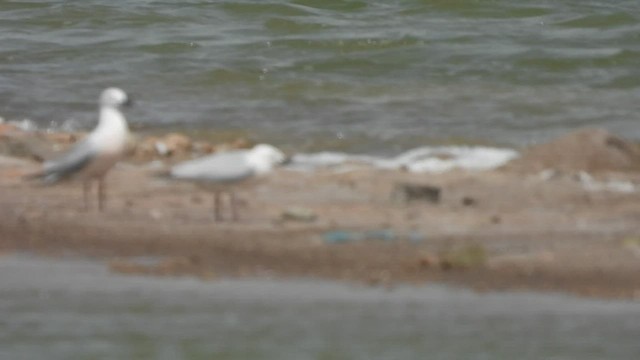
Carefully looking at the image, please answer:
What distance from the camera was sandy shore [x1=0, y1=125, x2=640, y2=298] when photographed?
29.4ft

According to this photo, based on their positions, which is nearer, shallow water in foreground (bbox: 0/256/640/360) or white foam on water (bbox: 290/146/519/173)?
shallow water in foreground (bbox: 0/256/640/360)

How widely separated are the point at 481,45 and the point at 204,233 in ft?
30.5

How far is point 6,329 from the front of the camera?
26.4ft

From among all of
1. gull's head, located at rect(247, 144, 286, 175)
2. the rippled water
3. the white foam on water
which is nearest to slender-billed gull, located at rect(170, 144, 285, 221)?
gull's head, located at rect(247, 144, 286, 175)

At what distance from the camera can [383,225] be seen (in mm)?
9898

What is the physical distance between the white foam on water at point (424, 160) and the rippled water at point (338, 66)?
0.69m

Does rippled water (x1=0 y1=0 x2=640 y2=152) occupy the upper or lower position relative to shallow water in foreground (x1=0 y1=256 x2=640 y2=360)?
lower

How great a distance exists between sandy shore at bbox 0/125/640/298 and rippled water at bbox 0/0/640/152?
99.0 inches

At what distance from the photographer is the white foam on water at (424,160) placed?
12242 millimetres

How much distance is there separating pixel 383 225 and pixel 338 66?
27.2 feet

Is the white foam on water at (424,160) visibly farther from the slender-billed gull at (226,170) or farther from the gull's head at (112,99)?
the slender-billed gull at (226,170)

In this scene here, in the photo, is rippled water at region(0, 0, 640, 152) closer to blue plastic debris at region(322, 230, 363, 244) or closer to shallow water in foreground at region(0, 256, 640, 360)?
blue plastic debris at region(322, 230, 363, 244)

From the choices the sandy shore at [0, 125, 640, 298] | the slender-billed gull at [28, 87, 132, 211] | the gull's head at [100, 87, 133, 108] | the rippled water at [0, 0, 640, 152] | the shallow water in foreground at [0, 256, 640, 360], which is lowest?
the rippled water at [0, 0, 640, 152]

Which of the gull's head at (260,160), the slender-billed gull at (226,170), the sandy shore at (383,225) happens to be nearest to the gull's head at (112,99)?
the sandy shore at (383,225)
